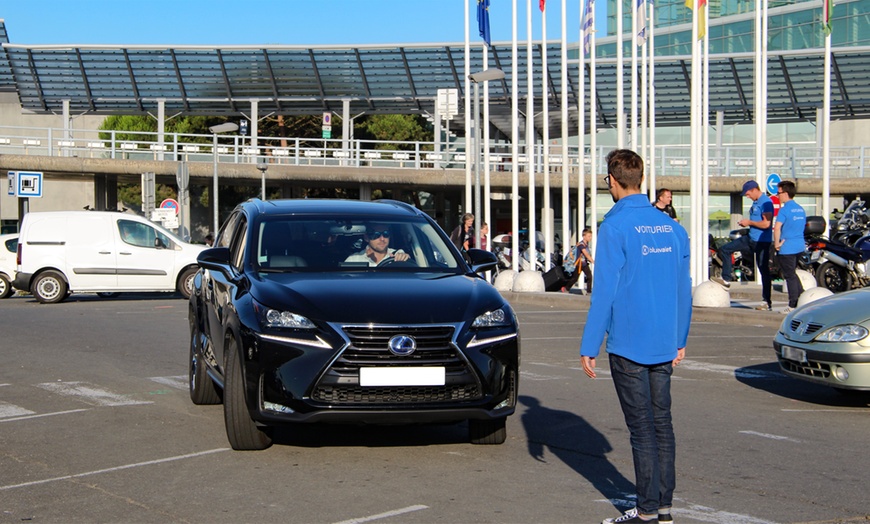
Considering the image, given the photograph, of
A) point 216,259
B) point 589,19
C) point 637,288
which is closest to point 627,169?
point 637,288

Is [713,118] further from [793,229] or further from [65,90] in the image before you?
[793,229]

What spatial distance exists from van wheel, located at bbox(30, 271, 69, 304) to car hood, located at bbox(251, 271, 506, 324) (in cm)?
1845

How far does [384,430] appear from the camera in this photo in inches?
340

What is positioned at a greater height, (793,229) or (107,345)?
(793,229)

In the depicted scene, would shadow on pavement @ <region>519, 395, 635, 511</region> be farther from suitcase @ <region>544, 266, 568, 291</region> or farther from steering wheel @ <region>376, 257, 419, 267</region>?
suitcase @ <region>544, 266, 568, 291</region>

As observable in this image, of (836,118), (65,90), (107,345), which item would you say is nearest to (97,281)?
(107,345)

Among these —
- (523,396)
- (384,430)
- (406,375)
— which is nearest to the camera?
(406,375)

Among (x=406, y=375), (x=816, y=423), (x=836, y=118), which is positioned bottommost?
(x=816, y=423)

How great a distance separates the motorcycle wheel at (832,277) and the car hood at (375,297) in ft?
44.0

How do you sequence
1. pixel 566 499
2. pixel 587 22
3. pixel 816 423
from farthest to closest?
pixel 587 22 → pixel 816 423 → pixel 566 499

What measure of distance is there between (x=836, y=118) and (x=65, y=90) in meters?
36.9

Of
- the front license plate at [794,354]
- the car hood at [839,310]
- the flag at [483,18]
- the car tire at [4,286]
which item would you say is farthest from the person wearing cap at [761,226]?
the car tire at [4,286]

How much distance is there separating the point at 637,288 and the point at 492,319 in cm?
207

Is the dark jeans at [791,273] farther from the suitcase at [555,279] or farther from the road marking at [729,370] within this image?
the suitcase at [555,279]
